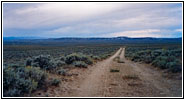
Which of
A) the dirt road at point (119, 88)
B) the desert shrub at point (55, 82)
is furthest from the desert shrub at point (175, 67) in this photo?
the desert shrub at point (55, 82)

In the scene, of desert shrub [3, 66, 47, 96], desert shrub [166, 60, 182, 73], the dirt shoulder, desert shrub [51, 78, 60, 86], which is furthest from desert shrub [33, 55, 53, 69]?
desert shrub [166, 60, 182, 73]

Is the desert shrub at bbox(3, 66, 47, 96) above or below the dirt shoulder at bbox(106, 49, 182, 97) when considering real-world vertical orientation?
above

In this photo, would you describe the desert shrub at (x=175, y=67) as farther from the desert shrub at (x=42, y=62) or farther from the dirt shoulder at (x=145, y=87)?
the desert shrub at (x=42, y=62)

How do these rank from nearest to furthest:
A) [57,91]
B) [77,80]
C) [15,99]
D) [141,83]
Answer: [15,99], [57,91], [141,83], [77,80]

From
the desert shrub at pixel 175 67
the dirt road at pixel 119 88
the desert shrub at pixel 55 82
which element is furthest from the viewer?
the desert shrub at pixel 175 67

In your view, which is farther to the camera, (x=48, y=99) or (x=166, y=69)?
(x=166, y=69)

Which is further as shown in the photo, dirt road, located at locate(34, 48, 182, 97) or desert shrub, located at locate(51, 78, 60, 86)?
desert shrub, located at locate(51, 78, 60, 86)

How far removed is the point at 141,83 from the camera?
34.0ft

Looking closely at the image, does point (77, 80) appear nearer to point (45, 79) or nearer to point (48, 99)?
point (45, 79)

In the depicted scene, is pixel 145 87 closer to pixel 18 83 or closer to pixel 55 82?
pixel 55 82

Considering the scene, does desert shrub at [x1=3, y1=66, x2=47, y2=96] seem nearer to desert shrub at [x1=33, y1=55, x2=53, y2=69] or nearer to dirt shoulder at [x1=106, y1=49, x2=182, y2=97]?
dirt shoulder at [x1=106, y1=49, x2=182, y2=97]

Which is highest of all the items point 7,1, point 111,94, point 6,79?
point 7,1

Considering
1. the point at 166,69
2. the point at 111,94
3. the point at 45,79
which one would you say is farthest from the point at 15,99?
the point at 166,69

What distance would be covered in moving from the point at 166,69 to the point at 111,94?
6825 millimetres
